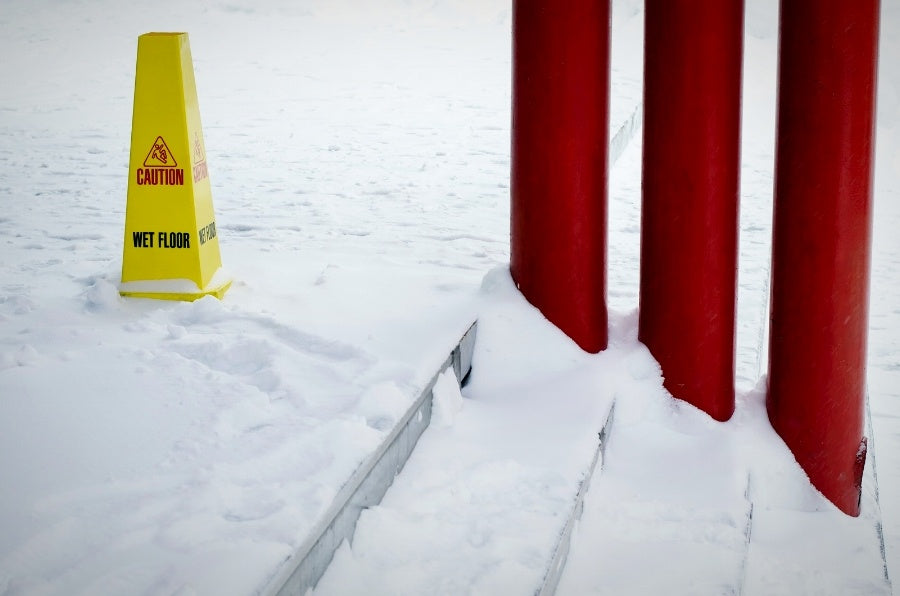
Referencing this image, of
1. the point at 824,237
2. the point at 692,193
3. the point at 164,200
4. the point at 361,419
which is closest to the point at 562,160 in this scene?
the point at 692,193

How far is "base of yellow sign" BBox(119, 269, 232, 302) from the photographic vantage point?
303 centimetres

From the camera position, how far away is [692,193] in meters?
2.75

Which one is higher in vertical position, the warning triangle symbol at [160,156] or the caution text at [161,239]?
the warning triangle symbol at [160,156]

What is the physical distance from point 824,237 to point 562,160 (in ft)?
2.32

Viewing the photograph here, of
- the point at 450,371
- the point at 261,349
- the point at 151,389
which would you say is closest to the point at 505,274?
the point at 450,371

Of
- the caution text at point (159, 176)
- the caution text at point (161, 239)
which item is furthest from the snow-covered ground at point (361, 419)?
the caution text at point (159, 176)

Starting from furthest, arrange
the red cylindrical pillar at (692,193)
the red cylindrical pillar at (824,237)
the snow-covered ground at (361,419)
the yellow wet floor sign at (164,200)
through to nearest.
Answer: the yellow wet floor sign at (164,200)
the red cylindrical pillar at (692,193)
the red cylindrical pillar at (824,237)
the snow-covered ground at (361,419)

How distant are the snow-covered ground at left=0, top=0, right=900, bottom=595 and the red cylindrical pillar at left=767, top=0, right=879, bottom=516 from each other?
0.35 feet

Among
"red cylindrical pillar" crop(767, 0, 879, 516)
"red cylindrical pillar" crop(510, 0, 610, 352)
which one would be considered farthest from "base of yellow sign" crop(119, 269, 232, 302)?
"red cylindrical pillar" crop(767, 0, 879, 516)

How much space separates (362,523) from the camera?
2.07 meters

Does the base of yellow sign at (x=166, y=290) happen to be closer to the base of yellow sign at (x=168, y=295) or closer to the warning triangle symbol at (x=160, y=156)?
the base of yellow sign at (x=168, y=295)

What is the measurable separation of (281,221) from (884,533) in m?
2.57

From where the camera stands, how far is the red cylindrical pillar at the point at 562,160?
2.84m

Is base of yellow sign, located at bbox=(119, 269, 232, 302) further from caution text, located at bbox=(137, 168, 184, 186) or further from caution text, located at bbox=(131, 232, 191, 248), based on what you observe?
caution text, located at bbox=(137, 168, 184, 186)
